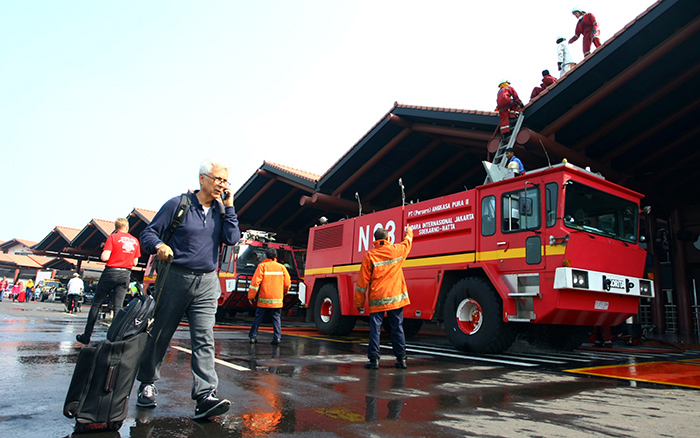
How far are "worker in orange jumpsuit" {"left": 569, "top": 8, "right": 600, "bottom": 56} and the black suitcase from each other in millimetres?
11832

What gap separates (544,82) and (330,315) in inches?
294

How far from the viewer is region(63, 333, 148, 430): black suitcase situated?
266 centimetres

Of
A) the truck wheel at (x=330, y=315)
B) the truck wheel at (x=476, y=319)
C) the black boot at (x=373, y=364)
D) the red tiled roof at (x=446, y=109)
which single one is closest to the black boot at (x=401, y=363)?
the black boot at (x=373, y=364)

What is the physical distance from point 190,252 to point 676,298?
14572 mm

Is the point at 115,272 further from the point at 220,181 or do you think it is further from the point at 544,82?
the point at 544,82

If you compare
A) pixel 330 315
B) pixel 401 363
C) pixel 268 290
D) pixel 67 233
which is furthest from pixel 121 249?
pixel 67 233

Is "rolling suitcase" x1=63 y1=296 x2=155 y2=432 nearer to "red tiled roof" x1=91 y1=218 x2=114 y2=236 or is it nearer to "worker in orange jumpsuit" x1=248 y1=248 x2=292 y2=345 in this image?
"worker in orange jumpsuit" x1=248 y1=248 x2=292 y2=345

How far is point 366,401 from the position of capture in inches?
139

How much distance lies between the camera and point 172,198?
3459mm

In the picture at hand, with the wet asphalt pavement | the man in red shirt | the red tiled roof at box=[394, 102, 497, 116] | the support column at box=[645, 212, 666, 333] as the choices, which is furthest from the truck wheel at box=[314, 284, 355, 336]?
the support column at box=[645, 212, 666, 333]

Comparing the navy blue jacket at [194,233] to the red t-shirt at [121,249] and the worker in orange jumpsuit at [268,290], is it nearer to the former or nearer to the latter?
the red t-shirt at [121,249]

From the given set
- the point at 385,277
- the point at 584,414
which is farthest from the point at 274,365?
the point at 584,414

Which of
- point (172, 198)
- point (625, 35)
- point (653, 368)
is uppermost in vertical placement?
point (625, 35)

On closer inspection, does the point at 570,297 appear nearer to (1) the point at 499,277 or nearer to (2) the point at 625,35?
(1) the point at 499,277
